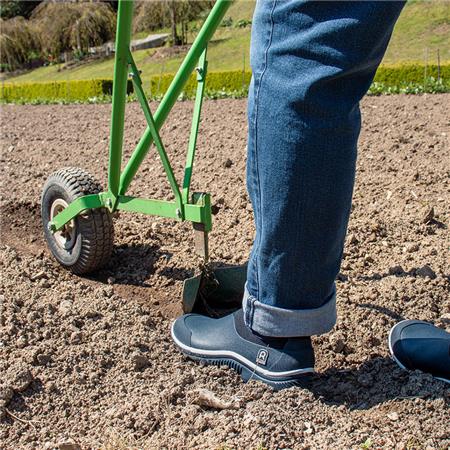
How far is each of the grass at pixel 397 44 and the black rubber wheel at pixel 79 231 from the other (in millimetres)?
11529

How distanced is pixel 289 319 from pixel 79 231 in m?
1.26

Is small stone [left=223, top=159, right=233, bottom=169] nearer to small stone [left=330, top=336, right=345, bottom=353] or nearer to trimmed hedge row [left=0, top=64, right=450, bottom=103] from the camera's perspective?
small stone [left=330, top=336, right=345, bottom=353]

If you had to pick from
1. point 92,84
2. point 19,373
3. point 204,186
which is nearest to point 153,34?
point 92,84

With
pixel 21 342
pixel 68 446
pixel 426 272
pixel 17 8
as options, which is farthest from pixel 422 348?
pixel 17 8

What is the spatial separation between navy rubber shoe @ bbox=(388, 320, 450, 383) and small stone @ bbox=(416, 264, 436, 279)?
56 centimetres

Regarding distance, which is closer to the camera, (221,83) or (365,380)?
(365,380)

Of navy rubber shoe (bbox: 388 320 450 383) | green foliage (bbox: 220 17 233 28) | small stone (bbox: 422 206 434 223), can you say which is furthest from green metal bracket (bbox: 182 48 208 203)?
green foliage (bbox: 220 17 233 28)

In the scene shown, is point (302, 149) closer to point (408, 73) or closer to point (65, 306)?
point (65, 306)

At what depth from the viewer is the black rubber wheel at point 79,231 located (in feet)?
8.29

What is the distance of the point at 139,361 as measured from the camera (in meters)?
1.87

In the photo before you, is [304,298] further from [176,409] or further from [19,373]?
[19,373]

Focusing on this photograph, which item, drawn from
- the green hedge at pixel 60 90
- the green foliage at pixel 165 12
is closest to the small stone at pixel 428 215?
the green hedge at pixel 60 90

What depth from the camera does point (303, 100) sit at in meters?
1.31

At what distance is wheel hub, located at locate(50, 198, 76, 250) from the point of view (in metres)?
2.62
